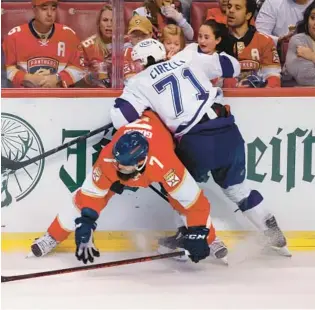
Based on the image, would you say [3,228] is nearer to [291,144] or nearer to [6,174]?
[6,174]

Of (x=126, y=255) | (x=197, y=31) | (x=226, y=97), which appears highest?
(x=197, y=31)

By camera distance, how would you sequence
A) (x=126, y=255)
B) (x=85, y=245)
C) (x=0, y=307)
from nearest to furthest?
(x=0, y=307) < (x=85, y=245) < (x=126, y=255)

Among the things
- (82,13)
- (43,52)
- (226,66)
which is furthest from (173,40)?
(43,52)

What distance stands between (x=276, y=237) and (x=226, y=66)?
70 cm

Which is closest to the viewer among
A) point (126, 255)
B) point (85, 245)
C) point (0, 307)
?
point (0, 307)

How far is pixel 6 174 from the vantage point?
3.64 meters

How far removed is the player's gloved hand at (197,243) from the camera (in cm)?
329

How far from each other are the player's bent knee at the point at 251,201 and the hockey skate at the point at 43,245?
74 cm

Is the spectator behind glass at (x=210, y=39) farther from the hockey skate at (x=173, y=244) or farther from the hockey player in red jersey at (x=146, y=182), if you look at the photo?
the hockey skate at (x=173, y=244)

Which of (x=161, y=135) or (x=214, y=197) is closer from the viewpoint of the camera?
(x=161, y=135)

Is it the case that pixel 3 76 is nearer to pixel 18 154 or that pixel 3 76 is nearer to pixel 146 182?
pixel 18 154

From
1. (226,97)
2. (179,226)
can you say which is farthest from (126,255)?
(226,97)

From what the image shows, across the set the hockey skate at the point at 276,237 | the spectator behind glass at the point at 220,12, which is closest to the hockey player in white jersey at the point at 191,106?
the hockey skate at the point at 276,237

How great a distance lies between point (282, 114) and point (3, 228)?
119 cm
